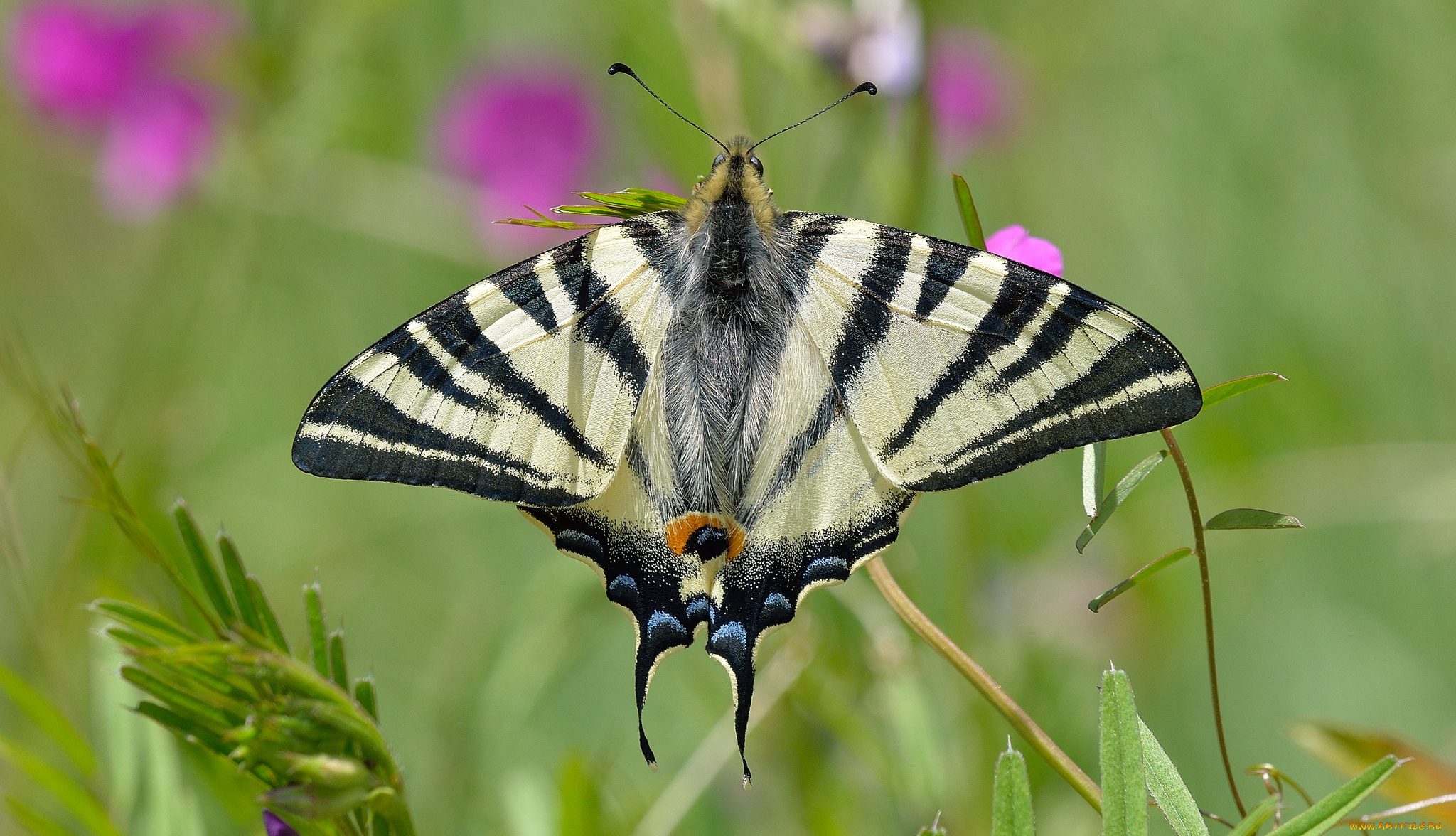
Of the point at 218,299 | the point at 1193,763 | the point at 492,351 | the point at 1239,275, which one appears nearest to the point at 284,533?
the point at 218,299

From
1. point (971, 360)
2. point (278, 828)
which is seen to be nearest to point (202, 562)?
point (278, 828)

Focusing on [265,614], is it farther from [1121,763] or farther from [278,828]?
[1121,763]

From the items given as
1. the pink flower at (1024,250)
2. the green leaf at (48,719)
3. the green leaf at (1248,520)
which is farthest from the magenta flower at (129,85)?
the green leaf at (1248,520)

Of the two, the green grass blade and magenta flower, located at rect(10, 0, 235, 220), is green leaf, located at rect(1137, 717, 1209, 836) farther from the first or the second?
magenta flower, located at rect(10, 0, 235, 220)

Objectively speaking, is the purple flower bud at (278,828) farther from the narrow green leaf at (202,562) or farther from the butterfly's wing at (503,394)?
the butterfly's wing at (503,394)

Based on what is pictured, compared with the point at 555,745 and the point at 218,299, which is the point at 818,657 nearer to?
the point at 555,745

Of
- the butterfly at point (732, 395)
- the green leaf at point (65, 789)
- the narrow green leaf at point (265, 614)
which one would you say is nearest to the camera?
the narrow green leaf at point (265, 614)

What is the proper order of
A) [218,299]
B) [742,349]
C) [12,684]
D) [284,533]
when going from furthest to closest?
[284,533] → [218,299] → [742,349] → [12,684]
